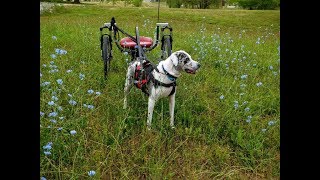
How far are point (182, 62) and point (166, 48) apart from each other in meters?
2.56

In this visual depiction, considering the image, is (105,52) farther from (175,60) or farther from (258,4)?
(258,4)

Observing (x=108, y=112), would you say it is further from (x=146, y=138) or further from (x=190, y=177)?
(x=190, y=177)

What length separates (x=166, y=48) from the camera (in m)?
6.39

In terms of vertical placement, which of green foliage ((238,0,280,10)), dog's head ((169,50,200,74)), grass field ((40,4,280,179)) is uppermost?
green foliage ((238,0,280,10))

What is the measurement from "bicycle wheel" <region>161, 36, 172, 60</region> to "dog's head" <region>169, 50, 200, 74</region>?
2.10 m

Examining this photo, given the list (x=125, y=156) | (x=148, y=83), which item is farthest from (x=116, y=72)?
(x=125, y=156)

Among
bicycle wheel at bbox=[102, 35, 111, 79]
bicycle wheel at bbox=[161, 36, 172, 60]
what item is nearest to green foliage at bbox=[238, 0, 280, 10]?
bicycle wheel at bbox=[161, 36, 172, 60]

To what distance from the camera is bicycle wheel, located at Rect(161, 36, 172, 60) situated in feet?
19.9

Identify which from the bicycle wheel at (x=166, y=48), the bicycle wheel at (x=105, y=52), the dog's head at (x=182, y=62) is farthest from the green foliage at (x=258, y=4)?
the dog's head at (x=182, y=62)

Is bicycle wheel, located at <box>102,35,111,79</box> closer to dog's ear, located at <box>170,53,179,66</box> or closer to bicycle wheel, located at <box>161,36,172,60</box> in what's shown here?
bicycle wheel, located at <box>161,36,172,60</box>

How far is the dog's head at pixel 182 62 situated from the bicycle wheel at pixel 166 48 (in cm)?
210

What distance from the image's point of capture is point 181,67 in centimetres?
393

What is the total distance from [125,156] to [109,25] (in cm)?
318
